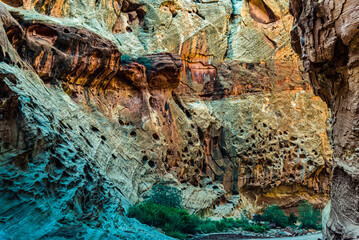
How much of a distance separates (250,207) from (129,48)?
10455 mm

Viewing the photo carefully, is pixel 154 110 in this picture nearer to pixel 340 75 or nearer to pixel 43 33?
pixel 43 33

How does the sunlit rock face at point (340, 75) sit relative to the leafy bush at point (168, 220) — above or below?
above

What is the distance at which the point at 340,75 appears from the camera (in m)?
5.11

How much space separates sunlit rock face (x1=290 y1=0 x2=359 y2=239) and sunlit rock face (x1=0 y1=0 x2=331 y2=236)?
402cm

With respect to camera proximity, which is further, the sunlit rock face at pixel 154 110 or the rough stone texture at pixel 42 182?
the sunlit rock face at pixel 154 110

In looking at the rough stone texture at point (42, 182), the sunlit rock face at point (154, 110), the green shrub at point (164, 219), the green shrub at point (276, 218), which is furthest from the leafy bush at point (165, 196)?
the green shrub at point (276, 218)

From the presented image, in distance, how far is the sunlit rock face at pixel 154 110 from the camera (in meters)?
6.14

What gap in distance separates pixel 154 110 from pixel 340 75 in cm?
968

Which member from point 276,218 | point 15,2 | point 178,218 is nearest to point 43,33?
point 15,2

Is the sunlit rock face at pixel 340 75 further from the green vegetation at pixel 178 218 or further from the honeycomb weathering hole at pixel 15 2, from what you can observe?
the honeycomb weathering hole at pixel 15 2

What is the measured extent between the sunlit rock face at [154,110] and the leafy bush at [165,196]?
619 mm

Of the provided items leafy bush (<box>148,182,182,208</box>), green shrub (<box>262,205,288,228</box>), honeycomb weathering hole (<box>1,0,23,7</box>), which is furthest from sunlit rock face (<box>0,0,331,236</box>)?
green shrub (<box>262,205,288,228</box>)

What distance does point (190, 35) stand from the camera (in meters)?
18.4

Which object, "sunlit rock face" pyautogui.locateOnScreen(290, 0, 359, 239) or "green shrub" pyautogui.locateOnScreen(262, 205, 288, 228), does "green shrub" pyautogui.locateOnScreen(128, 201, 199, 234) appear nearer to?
"sunlit rock face" pyautogui.locateOnScreen(290, 0, 359, 239)
